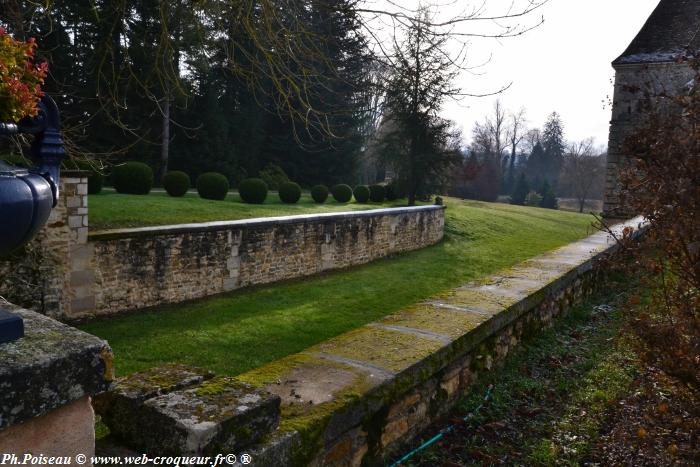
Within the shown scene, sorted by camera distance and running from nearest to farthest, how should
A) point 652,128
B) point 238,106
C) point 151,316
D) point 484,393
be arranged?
point 484,393, point 652,128, point 151,316, point 238,106

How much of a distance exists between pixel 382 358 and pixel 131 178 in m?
15.8

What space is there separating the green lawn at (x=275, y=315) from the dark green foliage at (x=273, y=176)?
14.0 m

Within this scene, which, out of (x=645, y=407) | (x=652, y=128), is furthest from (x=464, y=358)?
(x=652, y=128)

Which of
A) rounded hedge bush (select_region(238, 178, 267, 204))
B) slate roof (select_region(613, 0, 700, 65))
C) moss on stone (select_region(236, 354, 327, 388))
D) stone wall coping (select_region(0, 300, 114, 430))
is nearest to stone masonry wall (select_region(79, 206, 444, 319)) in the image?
moss on stone (select_region(236, 354, 327, 388))

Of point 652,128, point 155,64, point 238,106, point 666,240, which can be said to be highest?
point 238,106

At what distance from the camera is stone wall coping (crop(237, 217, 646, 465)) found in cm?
245

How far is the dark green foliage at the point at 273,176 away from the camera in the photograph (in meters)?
27.3

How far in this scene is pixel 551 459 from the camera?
315 cm

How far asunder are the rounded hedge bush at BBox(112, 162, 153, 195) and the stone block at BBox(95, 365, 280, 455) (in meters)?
16.2

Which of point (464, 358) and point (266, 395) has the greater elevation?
point (266, 395)

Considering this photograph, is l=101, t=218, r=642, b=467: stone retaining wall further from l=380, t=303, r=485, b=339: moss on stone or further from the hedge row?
the hedge row

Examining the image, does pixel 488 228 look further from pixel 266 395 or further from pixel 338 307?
pixel 266 395

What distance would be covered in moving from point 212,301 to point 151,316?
1243 mm

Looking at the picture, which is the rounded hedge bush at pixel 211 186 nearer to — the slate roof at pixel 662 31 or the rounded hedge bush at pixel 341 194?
the rounded hedge bush at pixel 341 194
